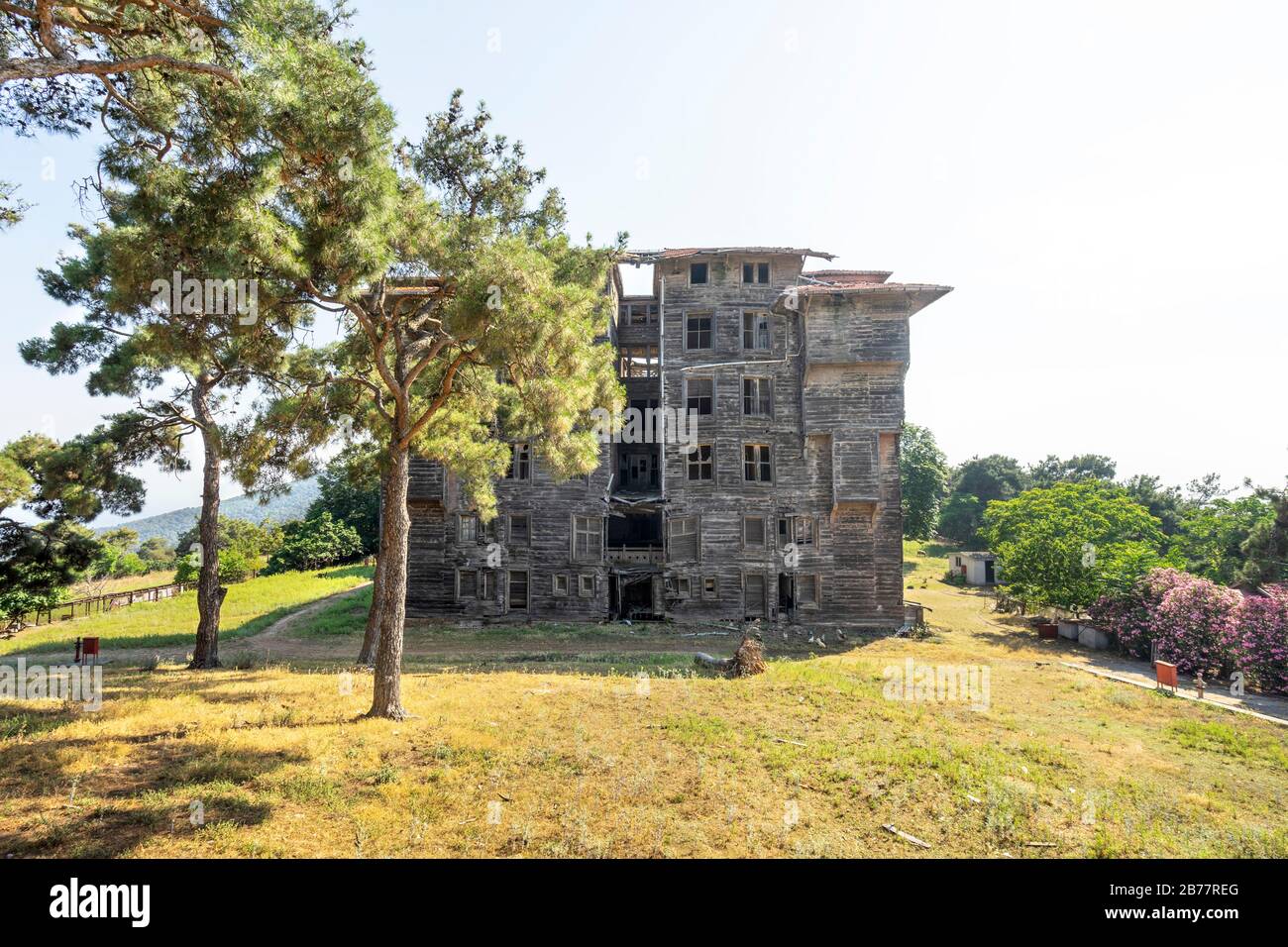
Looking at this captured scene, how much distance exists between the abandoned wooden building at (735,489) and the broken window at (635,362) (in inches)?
172

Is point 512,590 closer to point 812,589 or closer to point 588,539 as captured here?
point 588,539

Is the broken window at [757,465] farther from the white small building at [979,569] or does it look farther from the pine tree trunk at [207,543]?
the white small building at [979,569]

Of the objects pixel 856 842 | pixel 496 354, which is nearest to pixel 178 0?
pixel 496 354

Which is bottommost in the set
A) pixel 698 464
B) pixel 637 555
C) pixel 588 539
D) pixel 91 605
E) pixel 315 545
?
pixel 91 605

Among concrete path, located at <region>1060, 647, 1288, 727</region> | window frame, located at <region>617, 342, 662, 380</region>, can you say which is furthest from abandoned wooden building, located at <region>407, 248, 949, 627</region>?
concrete path, located at <region>1060, 647, 1288, 727</region>

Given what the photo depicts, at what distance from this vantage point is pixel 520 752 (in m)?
9.83

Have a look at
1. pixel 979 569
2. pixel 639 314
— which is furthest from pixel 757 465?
pixel 979 569

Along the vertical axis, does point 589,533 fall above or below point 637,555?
above

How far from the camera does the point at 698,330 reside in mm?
30625

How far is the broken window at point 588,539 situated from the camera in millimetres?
29828

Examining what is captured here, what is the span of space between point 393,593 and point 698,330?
23041mm

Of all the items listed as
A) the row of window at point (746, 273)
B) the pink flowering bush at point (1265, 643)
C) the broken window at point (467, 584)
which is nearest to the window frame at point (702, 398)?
the row of window at point (746, 273)

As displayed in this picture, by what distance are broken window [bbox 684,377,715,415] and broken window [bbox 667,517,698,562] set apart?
227 inches

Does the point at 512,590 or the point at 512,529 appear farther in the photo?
the point at 512,529
